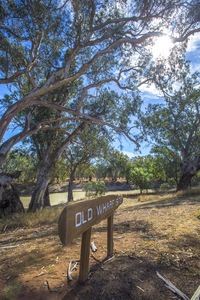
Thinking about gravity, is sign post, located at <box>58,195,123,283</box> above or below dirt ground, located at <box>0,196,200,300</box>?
above

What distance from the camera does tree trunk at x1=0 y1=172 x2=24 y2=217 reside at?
8.43m

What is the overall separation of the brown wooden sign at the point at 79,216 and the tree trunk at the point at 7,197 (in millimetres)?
6465

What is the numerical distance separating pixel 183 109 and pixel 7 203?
1204cm

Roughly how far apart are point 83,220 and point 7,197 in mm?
7736

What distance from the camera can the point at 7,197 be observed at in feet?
29.6

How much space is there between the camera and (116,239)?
14.2 ft

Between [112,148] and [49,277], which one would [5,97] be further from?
[49,277]

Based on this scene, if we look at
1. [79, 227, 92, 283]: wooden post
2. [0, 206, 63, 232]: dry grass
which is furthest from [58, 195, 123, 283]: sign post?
[0, 206, 63, 232]: dry grass

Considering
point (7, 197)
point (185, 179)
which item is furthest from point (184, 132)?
point (7, 197)

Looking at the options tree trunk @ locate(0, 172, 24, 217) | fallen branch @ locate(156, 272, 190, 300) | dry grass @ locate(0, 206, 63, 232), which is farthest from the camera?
tree trunk @ locate(0, 172, 24, 217)

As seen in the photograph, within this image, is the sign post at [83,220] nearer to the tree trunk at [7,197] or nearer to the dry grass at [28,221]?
the dry grass at [28,221]

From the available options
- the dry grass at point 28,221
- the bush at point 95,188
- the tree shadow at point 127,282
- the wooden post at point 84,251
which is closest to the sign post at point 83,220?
the wooden post at point 84,251

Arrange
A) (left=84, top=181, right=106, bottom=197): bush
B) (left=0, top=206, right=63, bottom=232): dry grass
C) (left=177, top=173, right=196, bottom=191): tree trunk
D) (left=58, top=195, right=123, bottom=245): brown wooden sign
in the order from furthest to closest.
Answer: (left=84, top=181, right=106, bottom=197): bush
(left=177, top=173, right=196, bottom=191): tree trunk
(left=0, top=206, right=63, bottom=232): dry grass
(left=58, top=195, right=123, bottom=245): brown wooden sign

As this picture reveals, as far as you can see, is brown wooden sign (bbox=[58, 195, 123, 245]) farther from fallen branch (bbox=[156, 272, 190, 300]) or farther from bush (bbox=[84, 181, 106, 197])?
bush (bbox=[84, 181, 106, 197])
